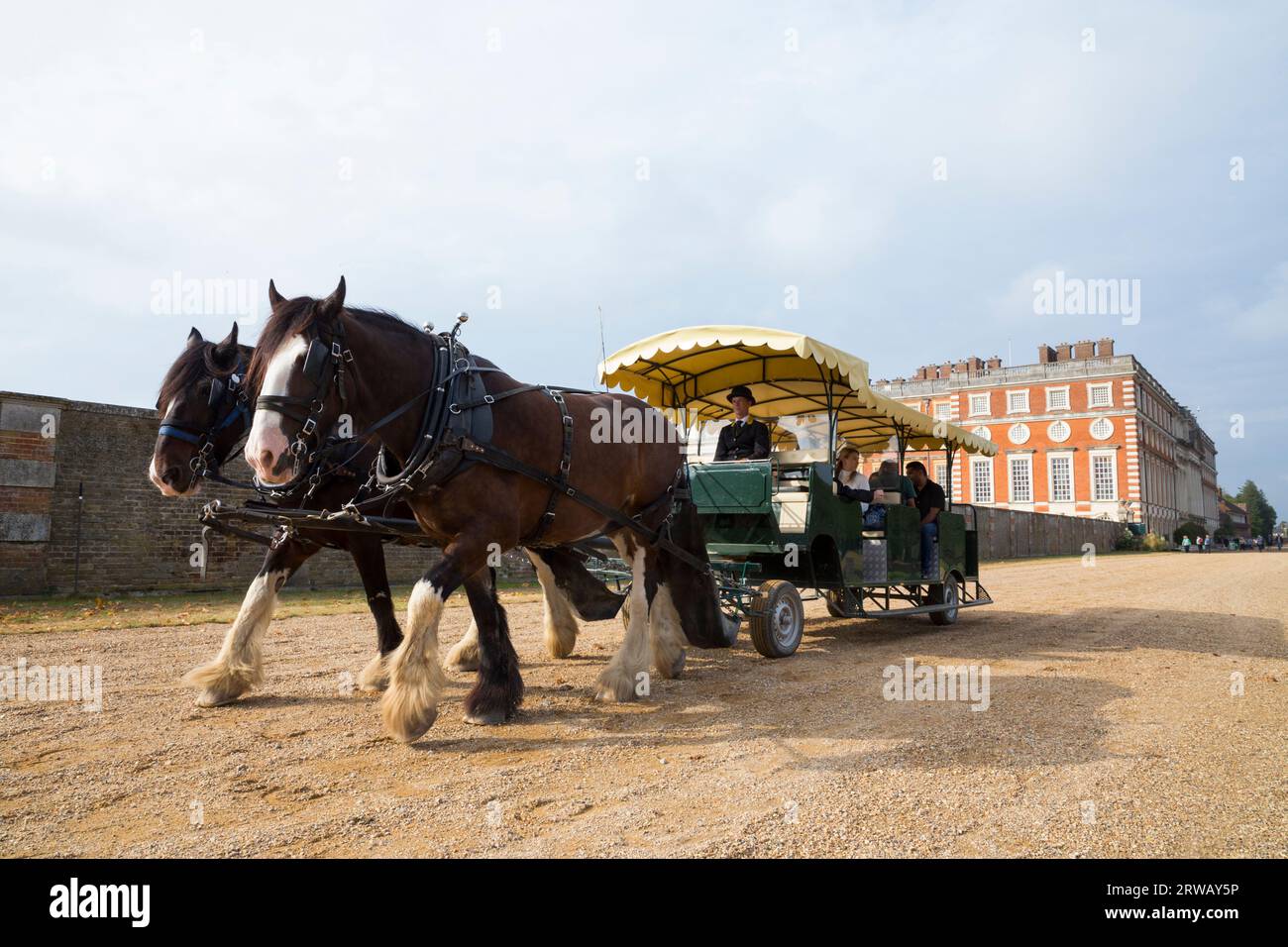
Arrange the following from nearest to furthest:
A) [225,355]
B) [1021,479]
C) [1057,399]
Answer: [225,355] → [1057,399] → [1021,479]

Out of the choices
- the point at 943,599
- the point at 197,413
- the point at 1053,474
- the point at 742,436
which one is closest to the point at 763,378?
the point at 742,436

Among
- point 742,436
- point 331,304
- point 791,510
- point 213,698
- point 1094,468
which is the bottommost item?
point 213,698

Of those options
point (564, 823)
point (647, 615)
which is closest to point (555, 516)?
point (647, 615)

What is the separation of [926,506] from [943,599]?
3.92ft

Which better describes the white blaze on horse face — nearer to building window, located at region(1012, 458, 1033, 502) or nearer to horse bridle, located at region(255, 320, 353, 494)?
horse bridle, located at region(255, 320, 353, 494)

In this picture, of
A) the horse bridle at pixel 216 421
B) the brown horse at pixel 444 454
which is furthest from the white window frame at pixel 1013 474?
the horse bridle at pixel 216 421

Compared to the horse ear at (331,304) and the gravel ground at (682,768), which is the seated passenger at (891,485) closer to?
the gravel ground at (682,768)

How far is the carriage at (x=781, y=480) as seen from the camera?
23.0 feet

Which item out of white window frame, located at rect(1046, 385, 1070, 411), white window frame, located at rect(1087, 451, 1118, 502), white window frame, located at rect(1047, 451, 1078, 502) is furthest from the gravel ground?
white window frame, located at rect(1046, 385, 1070, 411)

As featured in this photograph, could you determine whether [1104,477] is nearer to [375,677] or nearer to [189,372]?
[375,677]

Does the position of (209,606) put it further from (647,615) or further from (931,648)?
(931,648)

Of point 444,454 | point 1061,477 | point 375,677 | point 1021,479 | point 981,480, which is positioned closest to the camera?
point 444,454

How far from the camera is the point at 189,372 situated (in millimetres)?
5160
